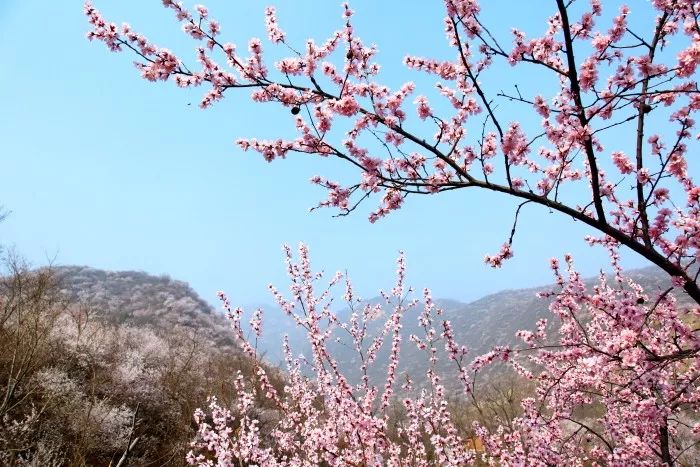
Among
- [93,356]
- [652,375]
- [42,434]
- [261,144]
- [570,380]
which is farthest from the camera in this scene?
[93,356]

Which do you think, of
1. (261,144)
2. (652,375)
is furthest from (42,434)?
(652,375)

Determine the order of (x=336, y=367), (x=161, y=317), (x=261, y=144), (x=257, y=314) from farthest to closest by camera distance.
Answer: (x=161, y=317)
(x=257, y=314)
(x=336, y=367)
(x=261, y=144)

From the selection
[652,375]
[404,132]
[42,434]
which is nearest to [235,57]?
[404,132]

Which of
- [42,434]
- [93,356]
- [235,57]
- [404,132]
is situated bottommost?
[42,434]

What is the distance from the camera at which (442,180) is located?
3.73 m

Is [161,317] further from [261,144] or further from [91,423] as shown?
[261,144]

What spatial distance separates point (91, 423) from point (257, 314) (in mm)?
8533

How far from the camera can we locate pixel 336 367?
21.8 ft

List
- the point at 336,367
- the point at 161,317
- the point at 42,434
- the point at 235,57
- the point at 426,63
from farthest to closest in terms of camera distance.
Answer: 1. the point at 161,317
2. the point at 42,434
3. the point at 336,367
4. the point at 426,63
5. the point at 235,57

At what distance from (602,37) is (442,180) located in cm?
195

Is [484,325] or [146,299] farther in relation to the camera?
[484,325]

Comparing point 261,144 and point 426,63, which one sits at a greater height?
point 426,63

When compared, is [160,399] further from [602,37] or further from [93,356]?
[602,37]

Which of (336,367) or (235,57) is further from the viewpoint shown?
(336,367)
